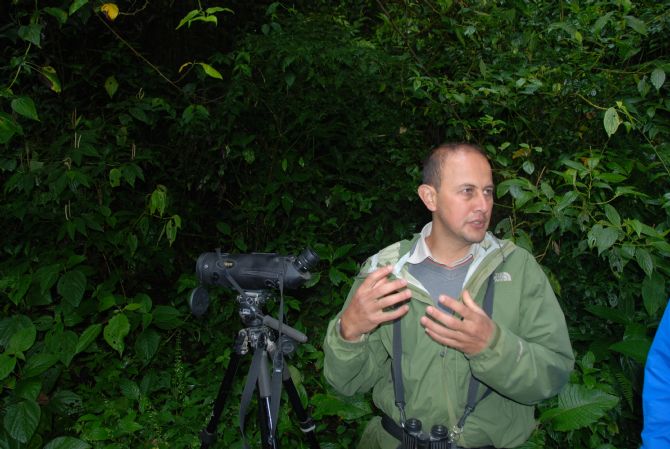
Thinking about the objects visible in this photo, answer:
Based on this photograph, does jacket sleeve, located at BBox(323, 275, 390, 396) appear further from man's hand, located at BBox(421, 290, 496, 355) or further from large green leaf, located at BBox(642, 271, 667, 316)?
large green leaf, located at BBox(642, 271, 667, 316)

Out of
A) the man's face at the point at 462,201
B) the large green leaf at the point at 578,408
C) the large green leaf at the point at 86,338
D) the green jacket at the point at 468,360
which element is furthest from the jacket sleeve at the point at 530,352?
the large green leaf at the point at 86,338

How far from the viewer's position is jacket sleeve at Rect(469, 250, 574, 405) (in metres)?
1.42

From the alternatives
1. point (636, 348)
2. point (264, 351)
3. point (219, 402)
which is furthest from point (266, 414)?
point (636, 348)

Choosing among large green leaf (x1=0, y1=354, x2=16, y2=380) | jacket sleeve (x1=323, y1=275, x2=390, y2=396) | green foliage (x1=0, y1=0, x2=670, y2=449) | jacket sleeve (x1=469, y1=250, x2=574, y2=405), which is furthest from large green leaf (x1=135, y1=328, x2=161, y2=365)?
jacket sleeve (x1=469, y1=250, x2=574, y2=405)

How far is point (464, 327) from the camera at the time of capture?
136 centimetres

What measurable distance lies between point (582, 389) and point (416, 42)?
10.1 feet

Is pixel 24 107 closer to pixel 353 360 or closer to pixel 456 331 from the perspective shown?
pixel 353 360

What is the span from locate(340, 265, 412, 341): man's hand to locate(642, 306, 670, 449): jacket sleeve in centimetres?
59

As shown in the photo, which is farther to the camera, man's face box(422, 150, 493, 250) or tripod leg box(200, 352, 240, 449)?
tripod leg box(200, 352, 240, 449)

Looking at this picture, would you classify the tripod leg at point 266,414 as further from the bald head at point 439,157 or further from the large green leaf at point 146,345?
the large green leaf at point 146,345

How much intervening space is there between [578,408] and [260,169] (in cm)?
291

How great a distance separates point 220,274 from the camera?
6.98ft

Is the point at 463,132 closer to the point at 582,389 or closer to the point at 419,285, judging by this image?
the point at 582,389

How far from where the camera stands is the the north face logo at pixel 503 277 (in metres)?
1.62
